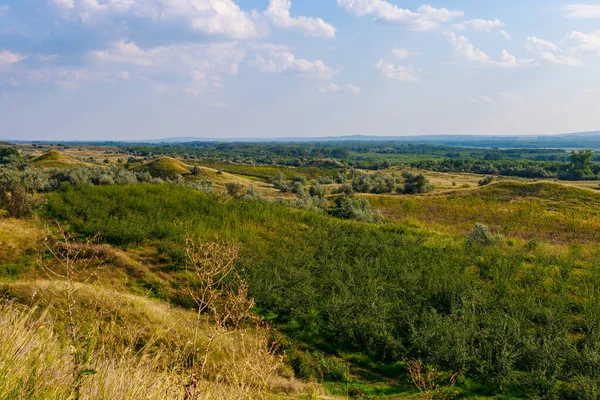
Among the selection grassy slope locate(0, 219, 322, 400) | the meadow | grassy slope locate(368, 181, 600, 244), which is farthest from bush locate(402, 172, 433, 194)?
grassy slope locate(0, 219, 322, 400)

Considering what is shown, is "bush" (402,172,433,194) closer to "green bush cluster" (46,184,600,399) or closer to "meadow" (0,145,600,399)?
"meadow" (0,145,600,399)

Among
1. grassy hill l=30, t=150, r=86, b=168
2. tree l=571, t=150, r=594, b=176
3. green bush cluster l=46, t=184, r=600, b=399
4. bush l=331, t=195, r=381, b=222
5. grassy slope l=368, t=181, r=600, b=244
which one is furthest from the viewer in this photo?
tree l=571, t=150, r=594, b=176

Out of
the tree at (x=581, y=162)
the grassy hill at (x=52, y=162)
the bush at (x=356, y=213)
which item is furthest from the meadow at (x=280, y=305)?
the tree at (x=581, y=162)

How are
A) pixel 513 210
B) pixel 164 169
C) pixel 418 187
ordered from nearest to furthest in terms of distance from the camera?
pixel 513 210
pixel 418 187
pixel 164 169

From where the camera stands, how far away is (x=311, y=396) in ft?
13.0

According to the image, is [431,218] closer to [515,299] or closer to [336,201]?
[336,201]

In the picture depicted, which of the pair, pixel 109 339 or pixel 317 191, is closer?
pixel 109 339

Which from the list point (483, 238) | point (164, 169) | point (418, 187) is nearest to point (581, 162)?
point (418, 187)

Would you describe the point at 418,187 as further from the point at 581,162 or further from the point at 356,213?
the point at 581,162

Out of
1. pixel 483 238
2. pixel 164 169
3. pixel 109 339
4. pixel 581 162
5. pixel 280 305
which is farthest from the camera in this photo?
pixel 581 162

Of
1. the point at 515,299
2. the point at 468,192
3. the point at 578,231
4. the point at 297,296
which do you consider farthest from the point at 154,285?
the point at 468,192

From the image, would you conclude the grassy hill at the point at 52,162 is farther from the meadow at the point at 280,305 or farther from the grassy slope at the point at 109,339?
the grassy slope at the point at 109,339

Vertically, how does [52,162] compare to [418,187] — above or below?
above

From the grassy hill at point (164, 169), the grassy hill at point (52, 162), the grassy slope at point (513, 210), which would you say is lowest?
the grassy slope at point (513, 210)
